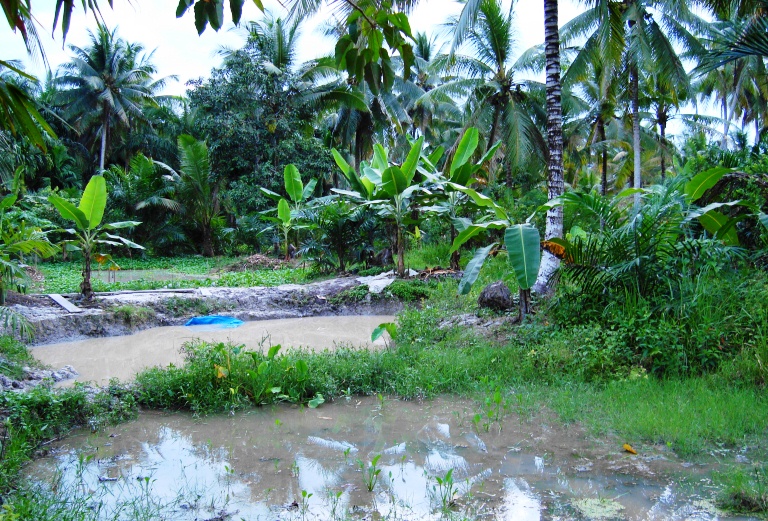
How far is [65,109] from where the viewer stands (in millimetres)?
28406

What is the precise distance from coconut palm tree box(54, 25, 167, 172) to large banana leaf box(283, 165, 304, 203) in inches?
589

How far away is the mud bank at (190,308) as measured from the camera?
880 cm

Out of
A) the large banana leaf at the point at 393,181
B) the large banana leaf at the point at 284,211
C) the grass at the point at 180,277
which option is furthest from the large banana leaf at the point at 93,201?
the large banana leaf at the point at 284,211

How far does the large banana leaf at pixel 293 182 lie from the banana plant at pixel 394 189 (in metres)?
4.04

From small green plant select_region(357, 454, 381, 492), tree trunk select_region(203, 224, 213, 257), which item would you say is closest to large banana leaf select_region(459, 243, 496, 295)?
small green plant select_region(357, 454, 381, 492)

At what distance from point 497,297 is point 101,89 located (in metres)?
26.6

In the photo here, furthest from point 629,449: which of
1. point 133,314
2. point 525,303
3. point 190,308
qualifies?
point 190,308

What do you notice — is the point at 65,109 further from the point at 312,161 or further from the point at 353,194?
the point at 353,194

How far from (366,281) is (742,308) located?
281 inches

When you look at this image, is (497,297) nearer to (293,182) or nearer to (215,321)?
(215,321)

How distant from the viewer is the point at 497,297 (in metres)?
8.08

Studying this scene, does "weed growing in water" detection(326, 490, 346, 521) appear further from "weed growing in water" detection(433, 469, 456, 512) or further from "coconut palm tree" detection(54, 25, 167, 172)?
"coconut palm tree" detection(54, 25, 167, 172)

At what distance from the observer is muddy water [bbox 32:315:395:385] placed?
709cm

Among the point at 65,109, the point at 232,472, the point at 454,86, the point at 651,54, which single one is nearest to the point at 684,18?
the point at 651,54
